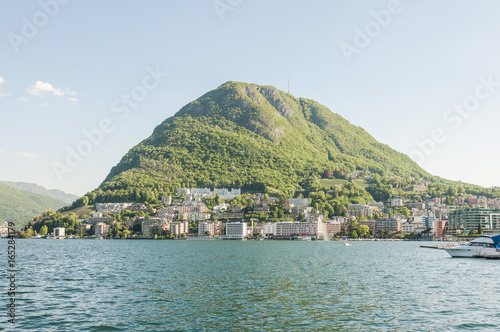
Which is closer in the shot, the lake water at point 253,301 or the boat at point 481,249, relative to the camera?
the lake water at point 253,301

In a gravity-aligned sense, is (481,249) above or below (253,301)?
below

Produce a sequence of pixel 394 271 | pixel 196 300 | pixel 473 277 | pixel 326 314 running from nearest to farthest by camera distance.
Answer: pixel 326 314
pixel 196 300
pixel 473 277
pixel 394 271

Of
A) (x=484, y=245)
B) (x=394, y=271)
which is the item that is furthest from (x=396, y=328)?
(x=484, y=245)

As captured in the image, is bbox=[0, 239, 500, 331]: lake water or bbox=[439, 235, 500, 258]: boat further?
bbox=[439, 235, 500, 258]: boat

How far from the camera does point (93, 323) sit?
79.2 ft

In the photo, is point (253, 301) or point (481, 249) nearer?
point (253, 301)

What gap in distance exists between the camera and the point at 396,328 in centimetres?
2356

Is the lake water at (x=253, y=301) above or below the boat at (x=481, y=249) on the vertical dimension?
above

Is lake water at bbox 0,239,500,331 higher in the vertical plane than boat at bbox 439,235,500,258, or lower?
higher

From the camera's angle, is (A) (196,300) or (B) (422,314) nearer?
(B) (422,314)

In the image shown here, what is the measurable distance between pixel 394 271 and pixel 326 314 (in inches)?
1126

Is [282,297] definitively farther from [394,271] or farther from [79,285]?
[394,271]

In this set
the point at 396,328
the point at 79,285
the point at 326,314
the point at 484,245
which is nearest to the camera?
the point at 396,328

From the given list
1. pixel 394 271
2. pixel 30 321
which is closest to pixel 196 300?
pixel 30 321
